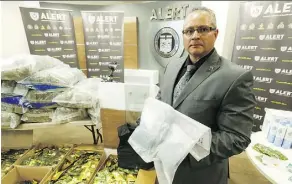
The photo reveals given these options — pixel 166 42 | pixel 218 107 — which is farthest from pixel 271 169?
pixel 166 42

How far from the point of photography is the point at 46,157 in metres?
1.89

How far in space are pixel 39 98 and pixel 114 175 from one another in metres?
1.01

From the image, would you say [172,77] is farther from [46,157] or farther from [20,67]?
[46,157]

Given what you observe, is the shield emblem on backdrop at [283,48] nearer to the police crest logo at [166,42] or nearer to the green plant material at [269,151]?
the green plant material at [269,151]

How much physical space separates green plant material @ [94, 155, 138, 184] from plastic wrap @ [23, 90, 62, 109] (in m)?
0.83

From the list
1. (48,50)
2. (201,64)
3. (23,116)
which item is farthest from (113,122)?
(48,50)

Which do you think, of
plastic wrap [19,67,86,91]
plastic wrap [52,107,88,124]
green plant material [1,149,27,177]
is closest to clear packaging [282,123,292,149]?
plastic wrap [52,107,88,124]

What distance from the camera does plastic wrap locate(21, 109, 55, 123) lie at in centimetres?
170

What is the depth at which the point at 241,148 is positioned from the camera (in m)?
0.88

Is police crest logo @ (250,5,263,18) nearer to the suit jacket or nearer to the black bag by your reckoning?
the suit jacket

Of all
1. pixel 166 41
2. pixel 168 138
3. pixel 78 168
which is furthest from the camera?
pixel 166 41

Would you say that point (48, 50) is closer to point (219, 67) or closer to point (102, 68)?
point (102, 68)

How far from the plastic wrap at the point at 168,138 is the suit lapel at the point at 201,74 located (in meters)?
0.16

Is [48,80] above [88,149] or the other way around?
above
